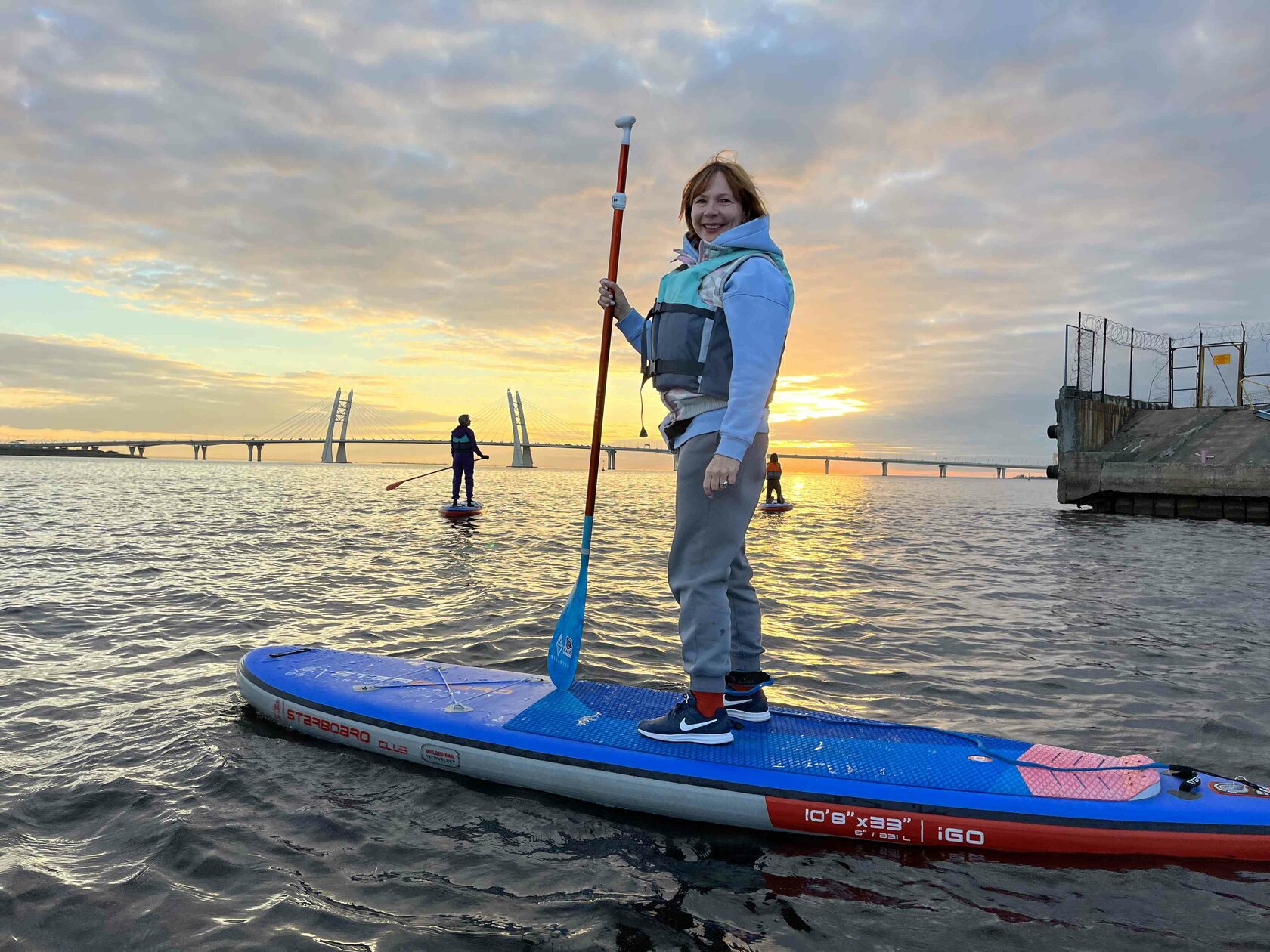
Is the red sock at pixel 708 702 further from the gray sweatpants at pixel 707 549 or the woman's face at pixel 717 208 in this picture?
the woman's face at pixel 717 208

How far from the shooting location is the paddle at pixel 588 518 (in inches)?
152

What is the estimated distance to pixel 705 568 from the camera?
A: 317 cm

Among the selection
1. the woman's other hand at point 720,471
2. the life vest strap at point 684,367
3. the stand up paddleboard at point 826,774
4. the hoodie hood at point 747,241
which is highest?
the hoodie hood at point 747,241

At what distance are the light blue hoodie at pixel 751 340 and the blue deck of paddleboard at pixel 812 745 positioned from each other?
56.3 inches

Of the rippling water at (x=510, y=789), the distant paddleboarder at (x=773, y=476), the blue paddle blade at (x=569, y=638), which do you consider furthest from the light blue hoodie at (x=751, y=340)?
the distant paddleboarder at (x=773, y=476)

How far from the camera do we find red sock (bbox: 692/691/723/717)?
333cm

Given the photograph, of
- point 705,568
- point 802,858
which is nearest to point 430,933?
point 802,858

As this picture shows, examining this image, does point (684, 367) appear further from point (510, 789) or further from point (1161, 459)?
point (1161, 459)

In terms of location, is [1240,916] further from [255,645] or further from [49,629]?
[49,629]

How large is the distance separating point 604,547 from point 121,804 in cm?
1061

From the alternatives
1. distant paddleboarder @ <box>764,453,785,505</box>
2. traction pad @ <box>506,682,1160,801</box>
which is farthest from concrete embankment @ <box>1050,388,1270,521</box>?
traction pad @ <box>506,682,1160,801</box>

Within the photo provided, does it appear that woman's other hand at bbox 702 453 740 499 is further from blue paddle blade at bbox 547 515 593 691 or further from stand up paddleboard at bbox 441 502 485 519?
stand up paddleboard at bbox 441 502 485 519

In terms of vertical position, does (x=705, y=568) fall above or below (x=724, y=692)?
above

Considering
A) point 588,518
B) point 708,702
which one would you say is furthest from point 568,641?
point 708,702
